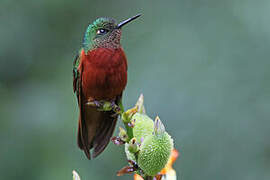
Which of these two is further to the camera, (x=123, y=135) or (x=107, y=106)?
(x=107, y=106)

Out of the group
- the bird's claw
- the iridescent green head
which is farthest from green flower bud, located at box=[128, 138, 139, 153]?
the iridescent green head

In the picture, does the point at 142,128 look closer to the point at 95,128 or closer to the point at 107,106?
the point at 107,106

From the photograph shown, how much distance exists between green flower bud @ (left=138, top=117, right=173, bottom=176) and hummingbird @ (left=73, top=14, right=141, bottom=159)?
1.70ft

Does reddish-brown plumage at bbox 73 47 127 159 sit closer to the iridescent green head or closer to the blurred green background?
the iridescent green head

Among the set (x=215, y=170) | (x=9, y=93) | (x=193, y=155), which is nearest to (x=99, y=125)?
(x=193, y=155)

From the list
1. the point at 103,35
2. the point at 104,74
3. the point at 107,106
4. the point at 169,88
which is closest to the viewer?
the point at 107,106

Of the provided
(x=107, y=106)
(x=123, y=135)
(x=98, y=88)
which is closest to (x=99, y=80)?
(x=98, y=88)

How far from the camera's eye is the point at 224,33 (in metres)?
3.48

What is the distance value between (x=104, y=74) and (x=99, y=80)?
0.04 meters

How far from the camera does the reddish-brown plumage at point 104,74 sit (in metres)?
2.13

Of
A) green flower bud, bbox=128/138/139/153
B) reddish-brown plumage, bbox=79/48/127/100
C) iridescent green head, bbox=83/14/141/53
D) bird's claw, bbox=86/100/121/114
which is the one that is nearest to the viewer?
green flower bud, bbox=128/138/139/153

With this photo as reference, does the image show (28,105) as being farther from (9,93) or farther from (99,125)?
(99,125)

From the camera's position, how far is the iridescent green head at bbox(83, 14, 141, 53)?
2264 mm

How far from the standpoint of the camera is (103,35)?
2.29 metres
